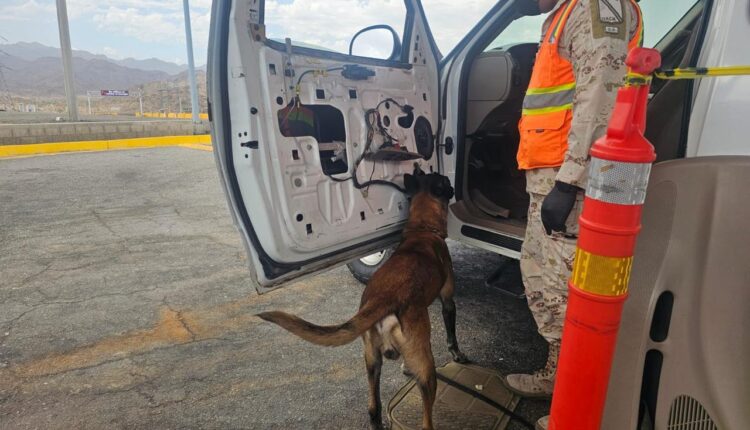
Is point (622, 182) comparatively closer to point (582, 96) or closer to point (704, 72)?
point (704, 72)

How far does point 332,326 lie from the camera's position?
1.63 metres

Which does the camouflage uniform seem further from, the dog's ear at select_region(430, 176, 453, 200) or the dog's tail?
the dog's tail

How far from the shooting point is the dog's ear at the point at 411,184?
269 cm

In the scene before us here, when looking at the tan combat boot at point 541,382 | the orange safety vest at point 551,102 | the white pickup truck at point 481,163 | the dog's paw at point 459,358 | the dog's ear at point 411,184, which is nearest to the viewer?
the white pickup truck at point 481,163

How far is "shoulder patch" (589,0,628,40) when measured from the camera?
167 cm

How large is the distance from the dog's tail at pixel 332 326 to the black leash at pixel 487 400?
748mm

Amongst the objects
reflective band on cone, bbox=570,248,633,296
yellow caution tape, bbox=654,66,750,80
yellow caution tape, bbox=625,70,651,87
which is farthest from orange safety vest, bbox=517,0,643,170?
reflective band on cone, bbox=570,248,633,296

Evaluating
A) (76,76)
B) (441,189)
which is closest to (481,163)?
(441,189)

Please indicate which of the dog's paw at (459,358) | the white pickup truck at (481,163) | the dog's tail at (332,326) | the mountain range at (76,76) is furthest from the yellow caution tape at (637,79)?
the mountain range at (76,76)

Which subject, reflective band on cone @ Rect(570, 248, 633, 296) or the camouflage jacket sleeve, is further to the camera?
the camouflage jacket sleeve

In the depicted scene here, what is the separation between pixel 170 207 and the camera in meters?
5.76

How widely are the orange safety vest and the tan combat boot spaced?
946mm

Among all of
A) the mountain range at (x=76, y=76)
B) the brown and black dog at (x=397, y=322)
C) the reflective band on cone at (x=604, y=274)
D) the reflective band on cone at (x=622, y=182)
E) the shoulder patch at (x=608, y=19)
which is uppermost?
the mountain range at (x=76, y=76)

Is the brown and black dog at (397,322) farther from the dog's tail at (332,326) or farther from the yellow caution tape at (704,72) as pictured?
the yellow caution tape at (704,72)
